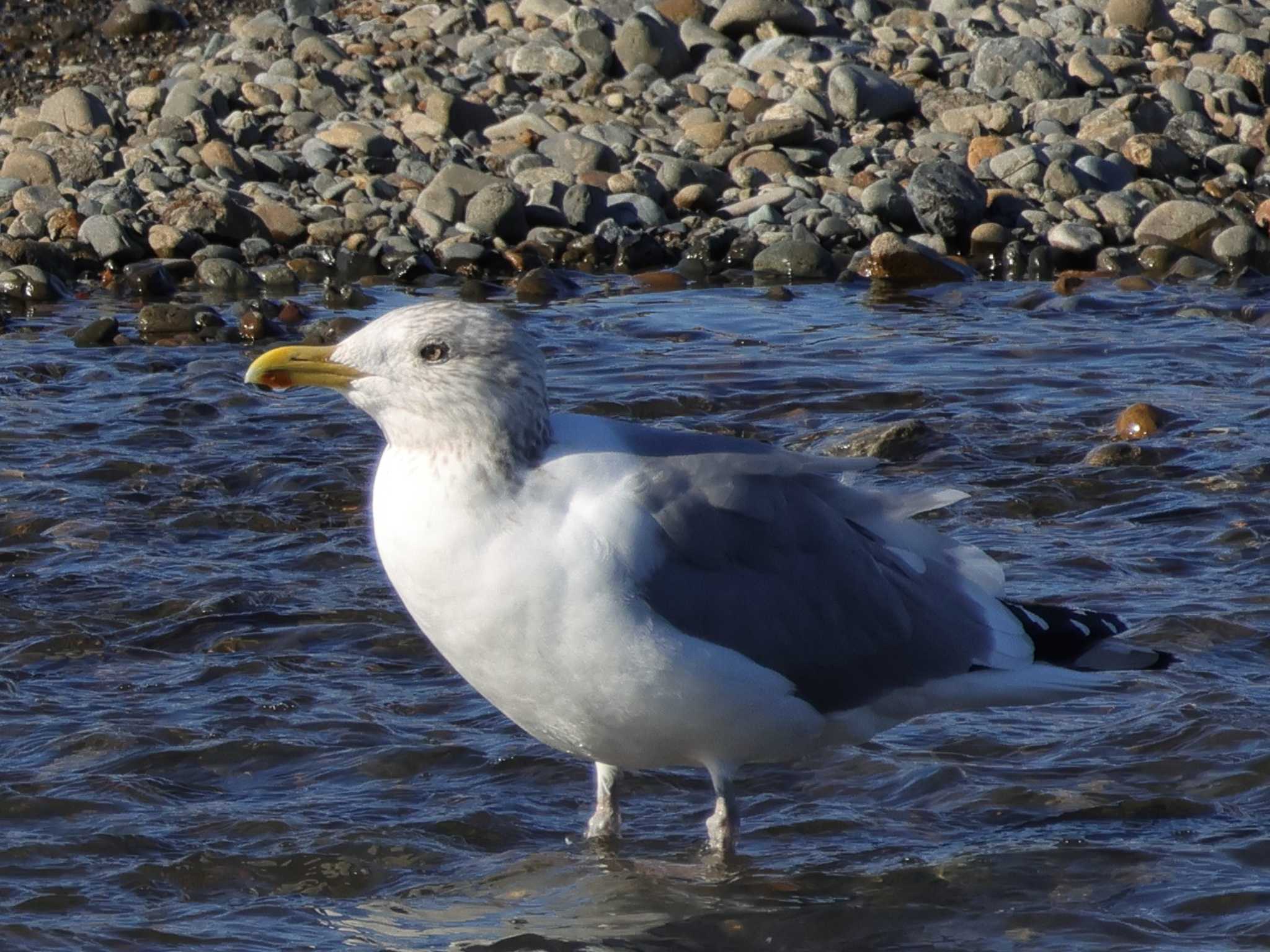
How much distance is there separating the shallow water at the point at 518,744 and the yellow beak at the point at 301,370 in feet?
4.30

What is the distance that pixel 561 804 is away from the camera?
5617 millimetres

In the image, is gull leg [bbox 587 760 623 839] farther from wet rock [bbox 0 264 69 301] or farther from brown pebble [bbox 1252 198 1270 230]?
brown pebble [bbox 1252 198 1270 230]

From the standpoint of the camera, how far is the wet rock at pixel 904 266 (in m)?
12.0

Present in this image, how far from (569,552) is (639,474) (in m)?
0.33

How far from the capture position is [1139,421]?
28.3 ft

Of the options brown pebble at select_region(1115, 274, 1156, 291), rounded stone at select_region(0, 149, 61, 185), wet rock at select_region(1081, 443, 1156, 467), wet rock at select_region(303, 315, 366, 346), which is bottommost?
wet rock at select_region(1081, 443, 1156, 467)

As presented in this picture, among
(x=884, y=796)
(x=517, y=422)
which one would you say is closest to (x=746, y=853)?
(x=884, y=796)

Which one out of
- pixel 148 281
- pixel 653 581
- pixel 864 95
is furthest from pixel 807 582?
pixel 864 95

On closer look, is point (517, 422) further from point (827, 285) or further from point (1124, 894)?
point (827, 285)

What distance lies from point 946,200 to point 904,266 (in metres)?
0.69

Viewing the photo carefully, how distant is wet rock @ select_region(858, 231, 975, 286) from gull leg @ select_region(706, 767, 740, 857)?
7.28 m

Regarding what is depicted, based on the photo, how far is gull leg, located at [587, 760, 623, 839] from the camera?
→ 209 inches

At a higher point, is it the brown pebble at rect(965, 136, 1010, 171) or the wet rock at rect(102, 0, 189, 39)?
the wet rock at rect(102, 0, 189, 39)

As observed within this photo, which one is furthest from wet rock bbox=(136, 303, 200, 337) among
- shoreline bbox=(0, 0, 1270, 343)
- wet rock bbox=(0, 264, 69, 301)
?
wet rock bbox=(0, 264, 69, 301)
